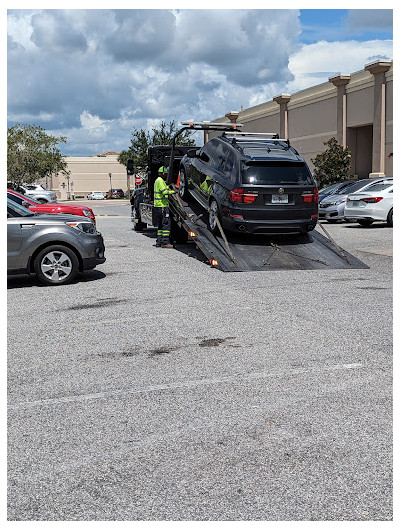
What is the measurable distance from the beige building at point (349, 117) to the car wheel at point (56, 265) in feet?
98.1

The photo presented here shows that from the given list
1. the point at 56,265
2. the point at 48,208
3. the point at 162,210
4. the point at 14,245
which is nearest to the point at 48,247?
the point at 56,265

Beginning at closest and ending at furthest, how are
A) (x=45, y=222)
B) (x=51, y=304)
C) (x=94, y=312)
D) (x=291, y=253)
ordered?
(x=94, y=312), (x=51, y=304), (x=45, y=222), (x=291, y=253)

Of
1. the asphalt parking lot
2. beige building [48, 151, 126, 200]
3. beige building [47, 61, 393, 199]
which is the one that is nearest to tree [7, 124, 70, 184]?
beige building [47, 61, 393, 199]

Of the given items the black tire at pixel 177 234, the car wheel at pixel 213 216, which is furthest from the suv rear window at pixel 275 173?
the black tire at pixel 177 234

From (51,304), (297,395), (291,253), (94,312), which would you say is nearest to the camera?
(297,395)

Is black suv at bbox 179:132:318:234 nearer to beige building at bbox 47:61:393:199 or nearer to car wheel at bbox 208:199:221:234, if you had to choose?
car wheel at bbox 208:199:221:234

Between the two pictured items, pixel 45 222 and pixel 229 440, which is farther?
pixel 45 222

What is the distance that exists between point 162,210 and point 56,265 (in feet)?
17.2

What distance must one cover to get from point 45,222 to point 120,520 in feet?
26.8

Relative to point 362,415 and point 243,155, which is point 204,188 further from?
point 362,415

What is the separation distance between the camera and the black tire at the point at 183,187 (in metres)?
16.2

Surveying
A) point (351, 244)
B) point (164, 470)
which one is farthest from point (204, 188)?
point (164, 470)

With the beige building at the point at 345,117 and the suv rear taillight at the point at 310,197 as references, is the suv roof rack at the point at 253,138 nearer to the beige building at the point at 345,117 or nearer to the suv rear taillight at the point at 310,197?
the suv rear taillight at the point at 310,197

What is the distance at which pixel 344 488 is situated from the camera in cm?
370
